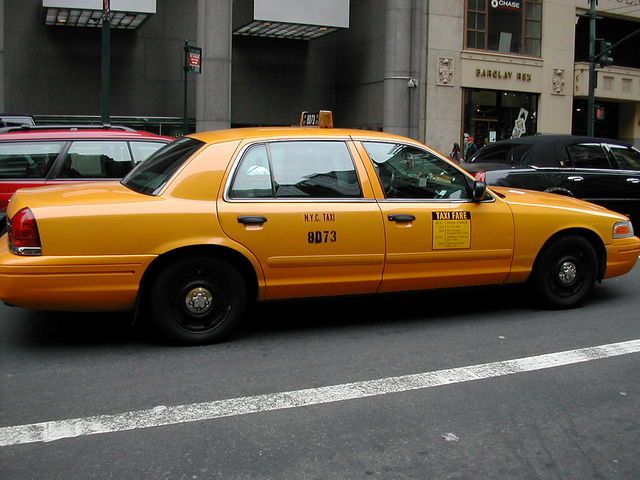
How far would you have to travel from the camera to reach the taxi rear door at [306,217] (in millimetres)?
5473

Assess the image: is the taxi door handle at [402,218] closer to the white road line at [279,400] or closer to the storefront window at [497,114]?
the white road line at [279,400]

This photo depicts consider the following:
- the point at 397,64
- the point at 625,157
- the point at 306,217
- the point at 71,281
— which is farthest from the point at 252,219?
the point at 397,64

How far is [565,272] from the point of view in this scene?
6.70m

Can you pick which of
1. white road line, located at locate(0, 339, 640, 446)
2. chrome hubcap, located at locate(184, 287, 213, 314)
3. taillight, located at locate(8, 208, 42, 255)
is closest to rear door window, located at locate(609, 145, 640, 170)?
white road line, located at locate(0, 339, 640, 446)

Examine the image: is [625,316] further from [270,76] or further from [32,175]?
[270,76]

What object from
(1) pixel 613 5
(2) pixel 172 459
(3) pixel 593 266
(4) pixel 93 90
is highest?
(1) pixel 613 5

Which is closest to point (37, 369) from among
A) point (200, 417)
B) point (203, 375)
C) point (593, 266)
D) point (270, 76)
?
point (203, 375)

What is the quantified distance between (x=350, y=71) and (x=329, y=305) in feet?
74.3

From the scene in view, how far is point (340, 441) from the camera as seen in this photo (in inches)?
149

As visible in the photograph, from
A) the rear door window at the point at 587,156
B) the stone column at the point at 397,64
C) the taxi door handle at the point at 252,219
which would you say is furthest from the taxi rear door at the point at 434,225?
the stone column at the point at 397,64

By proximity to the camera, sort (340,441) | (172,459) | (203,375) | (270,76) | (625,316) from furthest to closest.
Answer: (270,76) < (625,316) < (203,375) < (340,441) < (172,459)

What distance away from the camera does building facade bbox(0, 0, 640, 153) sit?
23.9 metres

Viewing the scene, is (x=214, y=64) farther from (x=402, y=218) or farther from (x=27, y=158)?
(x=402, y=218)

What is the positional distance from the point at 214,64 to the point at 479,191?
19.0m
